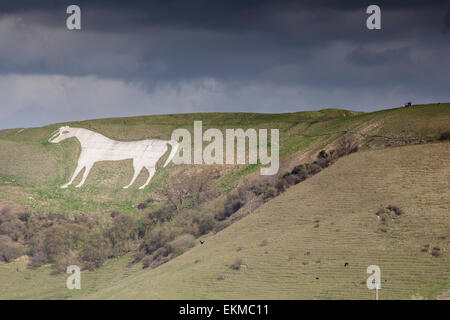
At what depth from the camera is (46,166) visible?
9606 cm

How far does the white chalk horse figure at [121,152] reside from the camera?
92.8 meters

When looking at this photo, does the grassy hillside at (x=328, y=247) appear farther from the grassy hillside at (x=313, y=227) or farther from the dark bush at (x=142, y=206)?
the dark bush at (x=142, y=206)

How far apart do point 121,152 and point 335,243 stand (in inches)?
2002

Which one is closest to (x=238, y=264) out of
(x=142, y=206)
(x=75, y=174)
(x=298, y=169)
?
(x=298, y=169)

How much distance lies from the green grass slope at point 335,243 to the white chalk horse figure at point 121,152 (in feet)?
109

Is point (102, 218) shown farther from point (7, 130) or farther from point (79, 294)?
point (7, 130)

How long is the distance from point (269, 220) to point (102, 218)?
96.3ft

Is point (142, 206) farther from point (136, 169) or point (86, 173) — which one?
point (86, 173)

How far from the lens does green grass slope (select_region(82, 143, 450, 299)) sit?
43097 mm

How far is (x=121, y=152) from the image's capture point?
311 ft

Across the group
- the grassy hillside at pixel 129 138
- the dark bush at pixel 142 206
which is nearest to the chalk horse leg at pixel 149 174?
the grassy hillside at pixel 129 138

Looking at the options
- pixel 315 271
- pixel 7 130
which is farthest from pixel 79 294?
pixel 7 130

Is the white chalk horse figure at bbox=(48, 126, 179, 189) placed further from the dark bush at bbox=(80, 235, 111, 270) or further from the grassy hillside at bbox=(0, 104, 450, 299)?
the dark bush at bbox=(80, 235, 111, 270)

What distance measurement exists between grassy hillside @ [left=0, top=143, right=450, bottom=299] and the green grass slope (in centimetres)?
7
